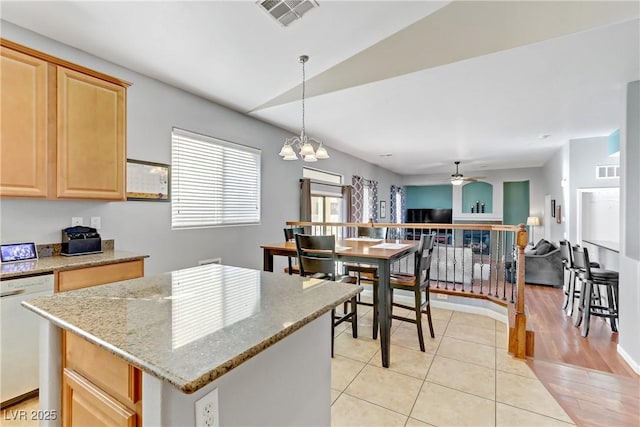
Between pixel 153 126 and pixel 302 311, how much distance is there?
2.94 meters

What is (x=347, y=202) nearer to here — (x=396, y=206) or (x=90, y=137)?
(x=396, y=206)

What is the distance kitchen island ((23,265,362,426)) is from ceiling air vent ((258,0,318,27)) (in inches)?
81.2

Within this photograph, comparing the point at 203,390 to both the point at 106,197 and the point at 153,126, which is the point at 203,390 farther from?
the point at 153,126

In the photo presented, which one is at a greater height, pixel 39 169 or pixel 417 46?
pixel 417 46

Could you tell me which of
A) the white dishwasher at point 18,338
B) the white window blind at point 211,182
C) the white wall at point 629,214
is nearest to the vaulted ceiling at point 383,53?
the white wall at point 629,214

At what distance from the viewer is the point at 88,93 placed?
2416 millimetres

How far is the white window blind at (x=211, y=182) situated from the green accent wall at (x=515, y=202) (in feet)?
28.2

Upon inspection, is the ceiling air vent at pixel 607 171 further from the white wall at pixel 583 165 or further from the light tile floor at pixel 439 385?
the light tile floor at pixel 439 385

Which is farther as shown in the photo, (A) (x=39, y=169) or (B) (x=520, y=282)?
(B) (x=520, y=282)

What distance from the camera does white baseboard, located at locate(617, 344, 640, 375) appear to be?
8.73ft

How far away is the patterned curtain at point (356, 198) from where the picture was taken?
22.5ft

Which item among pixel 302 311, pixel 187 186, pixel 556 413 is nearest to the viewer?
pixel 302 311

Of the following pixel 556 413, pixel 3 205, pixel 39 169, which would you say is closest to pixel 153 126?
pixel 39 169

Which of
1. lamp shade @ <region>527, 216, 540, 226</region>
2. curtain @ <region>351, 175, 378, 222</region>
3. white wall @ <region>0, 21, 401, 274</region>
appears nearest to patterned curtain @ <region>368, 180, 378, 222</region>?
curtain @ <region>351, 175, 378, 222</region>
